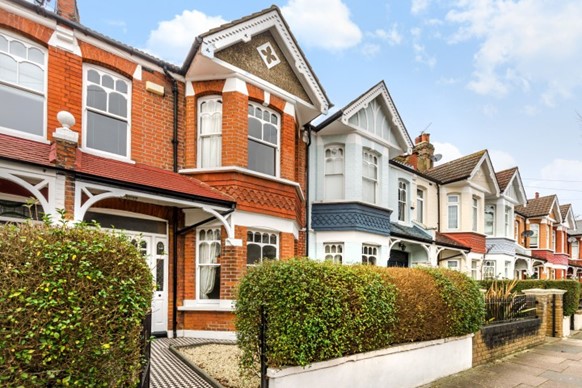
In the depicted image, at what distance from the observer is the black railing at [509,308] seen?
10055 mm

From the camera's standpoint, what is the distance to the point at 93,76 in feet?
29.0

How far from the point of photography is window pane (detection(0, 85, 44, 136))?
7.57 meters

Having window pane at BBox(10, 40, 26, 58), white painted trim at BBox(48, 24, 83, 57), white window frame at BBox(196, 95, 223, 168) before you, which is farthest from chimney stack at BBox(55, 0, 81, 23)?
white window frame at BBox(196, 95, 223, 168)

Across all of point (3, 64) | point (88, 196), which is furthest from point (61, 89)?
point (88, 196)

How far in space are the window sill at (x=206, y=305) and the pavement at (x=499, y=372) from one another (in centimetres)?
69

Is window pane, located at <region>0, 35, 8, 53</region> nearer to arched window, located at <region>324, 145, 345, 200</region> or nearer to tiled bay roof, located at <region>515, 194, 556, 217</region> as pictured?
arched window, located at <region>324, 145, 345, 200</region>

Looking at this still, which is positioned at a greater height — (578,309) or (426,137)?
(426,137)

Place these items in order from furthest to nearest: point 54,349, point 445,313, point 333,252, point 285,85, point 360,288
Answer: point 333,252 < point 285,85 < point 445,313 < point 360,288 < point 54,349

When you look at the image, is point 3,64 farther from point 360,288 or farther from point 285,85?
point 360,288

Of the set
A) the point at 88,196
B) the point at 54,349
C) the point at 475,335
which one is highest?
the point at 88,196

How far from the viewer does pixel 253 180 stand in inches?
393

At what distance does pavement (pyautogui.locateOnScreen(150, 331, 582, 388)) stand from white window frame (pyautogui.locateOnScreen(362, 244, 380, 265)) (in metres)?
4.84

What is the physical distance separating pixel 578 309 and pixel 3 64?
1885 cm

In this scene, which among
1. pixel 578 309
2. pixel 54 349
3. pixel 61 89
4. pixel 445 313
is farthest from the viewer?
pixel 578 309
